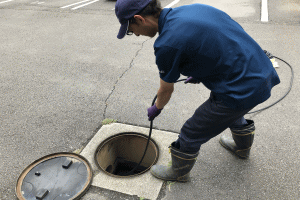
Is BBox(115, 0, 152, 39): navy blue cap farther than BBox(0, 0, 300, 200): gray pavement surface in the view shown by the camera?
No

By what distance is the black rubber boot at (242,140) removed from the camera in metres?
2.48

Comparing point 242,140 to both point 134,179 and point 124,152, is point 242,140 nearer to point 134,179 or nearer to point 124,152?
point 134,179

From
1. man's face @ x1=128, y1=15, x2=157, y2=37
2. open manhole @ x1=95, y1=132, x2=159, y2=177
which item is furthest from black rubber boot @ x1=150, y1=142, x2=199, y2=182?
man's face @ x1=128, y1=15, x2=157, y2=37

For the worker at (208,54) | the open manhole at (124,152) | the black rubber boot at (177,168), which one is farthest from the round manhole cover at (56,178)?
the worker at (208,54)

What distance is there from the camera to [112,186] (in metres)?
2.43

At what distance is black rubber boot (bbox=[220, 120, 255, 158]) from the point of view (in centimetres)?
248

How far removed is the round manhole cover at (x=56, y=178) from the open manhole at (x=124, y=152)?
0.26m

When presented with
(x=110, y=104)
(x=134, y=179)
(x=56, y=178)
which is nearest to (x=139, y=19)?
(x=134, y=179)

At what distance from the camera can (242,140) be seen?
252 cm

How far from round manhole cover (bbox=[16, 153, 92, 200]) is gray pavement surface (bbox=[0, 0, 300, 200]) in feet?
0.39

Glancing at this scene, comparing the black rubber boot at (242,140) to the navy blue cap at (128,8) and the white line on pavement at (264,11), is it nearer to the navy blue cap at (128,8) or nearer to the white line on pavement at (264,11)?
the navy blue cap at (128,8)

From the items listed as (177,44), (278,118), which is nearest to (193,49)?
(177,44)

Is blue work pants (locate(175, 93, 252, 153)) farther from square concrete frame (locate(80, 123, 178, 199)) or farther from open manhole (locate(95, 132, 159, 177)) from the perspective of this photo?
open manhole (locate(95, 132, 159, 177))

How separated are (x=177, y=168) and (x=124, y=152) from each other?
102 centimetres
